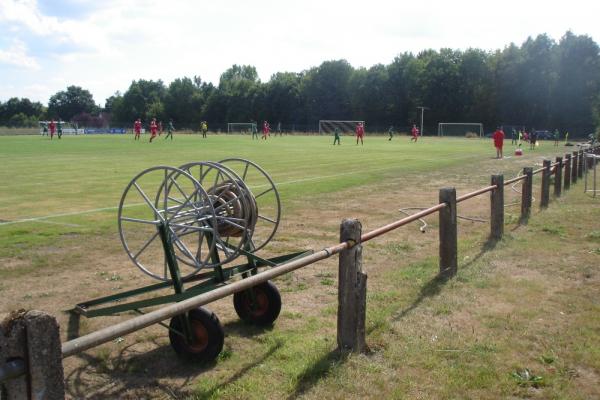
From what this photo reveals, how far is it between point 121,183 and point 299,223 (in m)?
8.51

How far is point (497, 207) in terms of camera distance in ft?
33.5

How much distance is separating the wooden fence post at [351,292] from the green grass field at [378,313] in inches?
6.9

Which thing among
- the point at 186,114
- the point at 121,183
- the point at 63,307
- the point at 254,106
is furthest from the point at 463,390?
the point at 186,114

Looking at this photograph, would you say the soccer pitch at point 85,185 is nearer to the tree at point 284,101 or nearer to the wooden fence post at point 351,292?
the wooden fence post at point 351,292

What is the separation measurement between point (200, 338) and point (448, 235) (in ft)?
13.2

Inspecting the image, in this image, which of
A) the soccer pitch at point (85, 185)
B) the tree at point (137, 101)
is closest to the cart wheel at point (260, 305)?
the soccer pitch at point (85, 185)

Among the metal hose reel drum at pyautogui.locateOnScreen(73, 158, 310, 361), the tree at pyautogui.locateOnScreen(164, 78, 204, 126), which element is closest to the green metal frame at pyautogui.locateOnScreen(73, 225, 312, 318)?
the metal hose reel drum at pyautogui.locateOnScreen(73, 158, 310, 361)

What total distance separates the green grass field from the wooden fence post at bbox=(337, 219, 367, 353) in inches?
6.9

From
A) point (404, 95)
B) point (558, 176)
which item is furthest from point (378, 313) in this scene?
point (404, 95)

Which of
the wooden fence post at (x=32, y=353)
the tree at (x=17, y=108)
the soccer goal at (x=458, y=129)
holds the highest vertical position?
the tree at (x=17, y=108)

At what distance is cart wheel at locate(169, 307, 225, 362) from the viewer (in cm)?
504

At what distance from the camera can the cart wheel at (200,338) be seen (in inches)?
198

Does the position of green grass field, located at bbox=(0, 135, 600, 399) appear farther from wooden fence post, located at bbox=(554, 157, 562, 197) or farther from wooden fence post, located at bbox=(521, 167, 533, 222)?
wooden fence post, located at bbox=(554, 157, 562, 197)

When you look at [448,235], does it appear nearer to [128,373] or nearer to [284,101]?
[128,373]
